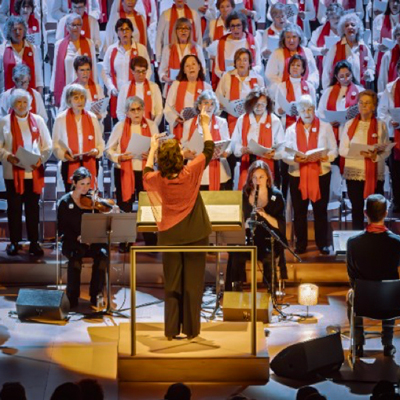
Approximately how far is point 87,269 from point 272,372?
2979mm

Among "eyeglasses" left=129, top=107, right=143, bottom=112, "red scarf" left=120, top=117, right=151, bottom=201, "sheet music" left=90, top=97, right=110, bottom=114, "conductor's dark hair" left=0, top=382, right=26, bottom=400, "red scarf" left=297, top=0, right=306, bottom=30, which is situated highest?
"red scarf" left=297, top=0, right=306, bottom=30

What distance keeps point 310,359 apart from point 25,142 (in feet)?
13.2

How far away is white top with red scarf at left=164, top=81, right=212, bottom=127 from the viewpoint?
9.26 meters

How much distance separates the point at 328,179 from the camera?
29.4ft

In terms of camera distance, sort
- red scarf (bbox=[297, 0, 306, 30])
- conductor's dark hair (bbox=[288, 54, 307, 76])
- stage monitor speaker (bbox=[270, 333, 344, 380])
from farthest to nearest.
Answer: red scarf (bbox=[297, 0, 306, 30]), conductor's dark hair (bbox=[288, 54, 307, 76]), stage monitor speaker (bbox=[270, 333, 344, 380])

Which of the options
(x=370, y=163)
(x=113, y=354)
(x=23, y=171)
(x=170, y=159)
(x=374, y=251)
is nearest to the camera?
(x=170, y=159)

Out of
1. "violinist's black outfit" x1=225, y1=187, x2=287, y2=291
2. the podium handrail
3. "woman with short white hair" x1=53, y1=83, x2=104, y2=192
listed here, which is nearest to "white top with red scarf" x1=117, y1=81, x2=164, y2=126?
"woman with short white hair" x1=53, y1=83, x2=104, y2=192

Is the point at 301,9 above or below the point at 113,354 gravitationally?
above

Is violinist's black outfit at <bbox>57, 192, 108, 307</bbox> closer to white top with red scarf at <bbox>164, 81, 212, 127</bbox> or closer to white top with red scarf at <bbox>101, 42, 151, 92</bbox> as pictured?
white top with red scarf at <bbox>164, 81, 212, 127</bbox>

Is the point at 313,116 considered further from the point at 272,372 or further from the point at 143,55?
the point at 272,372

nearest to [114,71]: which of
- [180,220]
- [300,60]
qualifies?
[300,60]

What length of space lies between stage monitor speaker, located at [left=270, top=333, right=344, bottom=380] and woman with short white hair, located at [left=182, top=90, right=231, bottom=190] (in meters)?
3.01

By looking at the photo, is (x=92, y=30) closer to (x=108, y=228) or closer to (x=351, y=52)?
(x=351, y=52)

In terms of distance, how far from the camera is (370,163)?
879 centimetres
